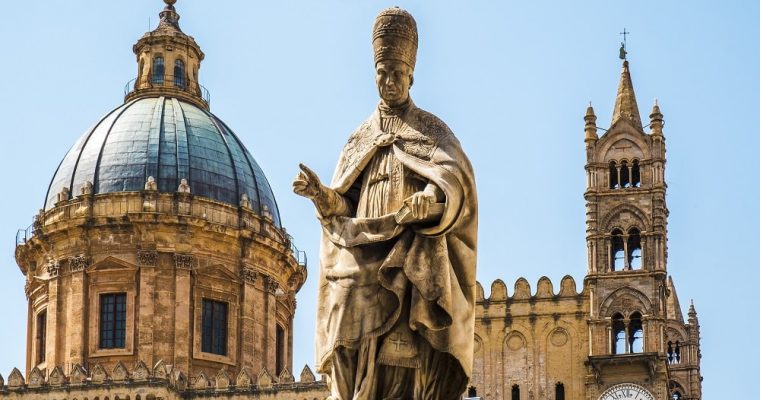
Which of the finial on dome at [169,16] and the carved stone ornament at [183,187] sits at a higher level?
the finial on dome at [169,16]

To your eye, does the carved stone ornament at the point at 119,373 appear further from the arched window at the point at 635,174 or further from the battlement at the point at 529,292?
the arched window at the point at 635,174

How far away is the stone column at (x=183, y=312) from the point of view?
95812 mm

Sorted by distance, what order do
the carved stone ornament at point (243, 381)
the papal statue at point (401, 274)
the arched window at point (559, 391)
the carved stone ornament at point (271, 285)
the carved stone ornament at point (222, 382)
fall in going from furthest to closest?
the carved stone ornament at point (271, 285), the arched window at point (559, 391), the carved stone ornament at point (222, 382), the carved stone ornament at point (243, 381), the papal statue at point (401, 274)

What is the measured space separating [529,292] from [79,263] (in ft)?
66.9

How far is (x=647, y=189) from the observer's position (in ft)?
326

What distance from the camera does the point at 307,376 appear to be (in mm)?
91875

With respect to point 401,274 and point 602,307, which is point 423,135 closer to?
point 401,274

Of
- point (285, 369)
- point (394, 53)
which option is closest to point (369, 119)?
point (394, 53)

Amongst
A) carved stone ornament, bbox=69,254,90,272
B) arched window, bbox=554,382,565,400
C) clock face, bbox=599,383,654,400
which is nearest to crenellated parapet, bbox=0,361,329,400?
carved stone ornament, bbox=69,254,90,272

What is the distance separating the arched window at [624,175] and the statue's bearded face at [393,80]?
86.4 metres

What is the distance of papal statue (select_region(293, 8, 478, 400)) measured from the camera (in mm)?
14234

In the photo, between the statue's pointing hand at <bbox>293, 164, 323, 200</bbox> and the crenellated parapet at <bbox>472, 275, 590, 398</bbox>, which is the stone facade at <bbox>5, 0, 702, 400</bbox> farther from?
the statue's pointing hand at <bbox>293, 164, 323, 200</bbox>

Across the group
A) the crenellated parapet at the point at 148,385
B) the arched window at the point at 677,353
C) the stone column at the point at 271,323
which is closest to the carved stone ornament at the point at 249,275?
the stone column at the point at 271,323

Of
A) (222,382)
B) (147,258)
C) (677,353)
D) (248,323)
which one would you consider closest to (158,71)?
(147,258)
